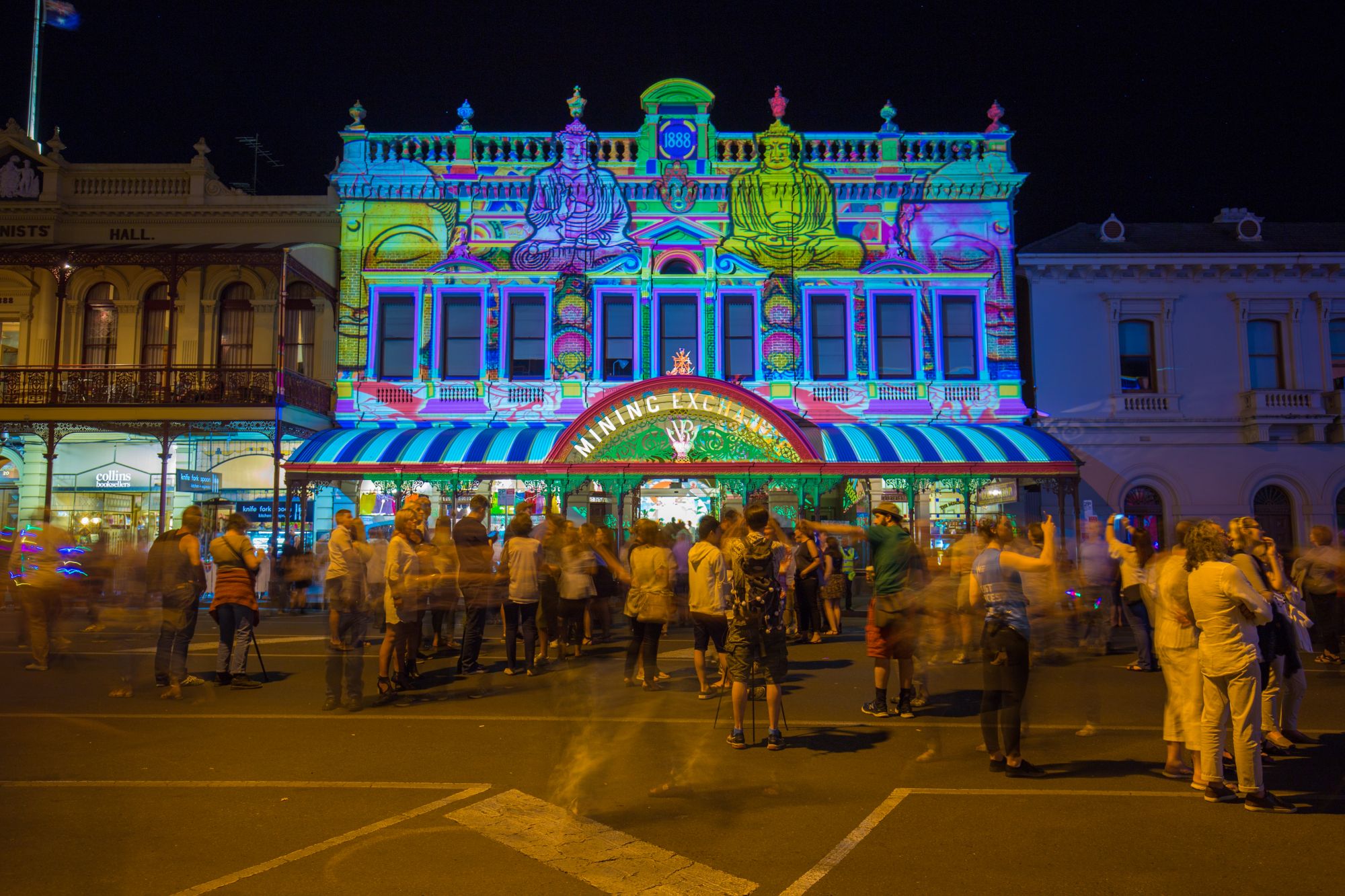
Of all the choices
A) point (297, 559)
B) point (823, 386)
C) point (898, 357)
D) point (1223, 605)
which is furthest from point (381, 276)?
point (1223, 605)

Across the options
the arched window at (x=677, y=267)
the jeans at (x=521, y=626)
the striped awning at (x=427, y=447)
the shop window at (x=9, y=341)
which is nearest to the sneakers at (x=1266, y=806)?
the jeans at (x=521, y=626)

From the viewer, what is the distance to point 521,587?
10477mm

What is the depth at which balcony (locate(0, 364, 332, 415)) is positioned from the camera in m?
19.9

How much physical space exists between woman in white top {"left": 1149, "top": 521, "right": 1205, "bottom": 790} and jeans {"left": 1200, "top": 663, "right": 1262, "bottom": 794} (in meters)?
0.21

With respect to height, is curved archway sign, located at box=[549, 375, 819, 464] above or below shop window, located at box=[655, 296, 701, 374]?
below

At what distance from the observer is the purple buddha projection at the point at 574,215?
22.1m

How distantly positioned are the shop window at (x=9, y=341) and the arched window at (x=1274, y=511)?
28909 mm

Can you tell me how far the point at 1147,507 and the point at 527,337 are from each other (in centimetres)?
1485

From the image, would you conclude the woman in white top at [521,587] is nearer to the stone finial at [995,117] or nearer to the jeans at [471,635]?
the jeans at [471,635]

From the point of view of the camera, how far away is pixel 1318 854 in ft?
16.6

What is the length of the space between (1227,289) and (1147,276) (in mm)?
1934

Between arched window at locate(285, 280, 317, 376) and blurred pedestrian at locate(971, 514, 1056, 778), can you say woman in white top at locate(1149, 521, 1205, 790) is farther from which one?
arched window at locate(285, 280, 317, 376)

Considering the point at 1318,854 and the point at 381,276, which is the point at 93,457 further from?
the point at 1318,854

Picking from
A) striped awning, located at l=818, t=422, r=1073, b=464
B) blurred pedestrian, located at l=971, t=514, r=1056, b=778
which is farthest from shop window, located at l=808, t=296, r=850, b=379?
blurred pedestrian, located at l=971, t=514, r=1056, b=778
